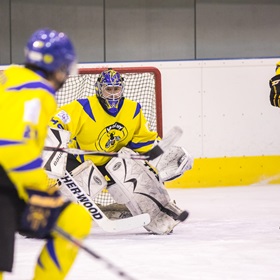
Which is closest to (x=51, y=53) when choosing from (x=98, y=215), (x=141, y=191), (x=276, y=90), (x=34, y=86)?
(x=34, y=86)

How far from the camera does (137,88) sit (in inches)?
239

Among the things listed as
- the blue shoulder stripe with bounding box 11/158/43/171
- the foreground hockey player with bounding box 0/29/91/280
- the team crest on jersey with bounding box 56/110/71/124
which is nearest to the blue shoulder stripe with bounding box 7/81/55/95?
the foreground hockey player with bounding box 0/29/91/280

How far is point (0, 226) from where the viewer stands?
2.62 m

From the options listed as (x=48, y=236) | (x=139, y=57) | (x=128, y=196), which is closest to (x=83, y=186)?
(x=128, y=196)

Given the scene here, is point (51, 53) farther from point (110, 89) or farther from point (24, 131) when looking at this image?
point (110, 89)

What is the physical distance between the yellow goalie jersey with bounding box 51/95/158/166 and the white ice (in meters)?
0.48

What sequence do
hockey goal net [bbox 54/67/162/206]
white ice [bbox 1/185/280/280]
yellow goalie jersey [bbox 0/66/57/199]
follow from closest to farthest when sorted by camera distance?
1. yellow goalie jersey [bbox 0/66/57/199]
2. white ice [bbox 1/185/280/280]
3. hockey goal net [bbox 54/67/162/206]

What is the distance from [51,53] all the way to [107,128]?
2394 mm

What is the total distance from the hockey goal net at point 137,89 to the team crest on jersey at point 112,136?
2.86 feet

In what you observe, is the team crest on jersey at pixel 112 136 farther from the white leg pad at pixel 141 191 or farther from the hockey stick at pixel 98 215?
the hockey stick at pixel 98 215

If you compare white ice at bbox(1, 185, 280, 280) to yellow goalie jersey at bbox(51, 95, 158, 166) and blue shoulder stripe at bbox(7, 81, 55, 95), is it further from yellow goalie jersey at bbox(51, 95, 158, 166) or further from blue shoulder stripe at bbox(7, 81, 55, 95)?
blue shoulder stripe at bbox(7, 81, 55, 95)

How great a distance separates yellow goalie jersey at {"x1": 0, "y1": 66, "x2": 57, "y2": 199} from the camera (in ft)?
8.22

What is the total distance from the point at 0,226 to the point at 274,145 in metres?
4.69

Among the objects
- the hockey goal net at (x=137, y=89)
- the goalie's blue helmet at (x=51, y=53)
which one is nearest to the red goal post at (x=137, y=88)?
the hockey goal net at (x=137, y=89)
